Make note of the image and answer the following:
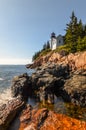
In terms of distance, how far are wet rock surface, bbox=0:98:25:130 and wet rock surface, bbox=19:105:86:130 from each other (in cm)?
53

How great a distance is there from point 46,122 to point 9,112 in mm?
2463

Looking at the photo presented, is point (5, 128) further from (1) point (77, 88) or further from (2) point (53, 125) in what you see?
(1) point (77, 88)

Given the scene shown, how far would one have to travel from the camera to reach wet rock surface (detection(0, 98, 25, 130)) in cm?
968

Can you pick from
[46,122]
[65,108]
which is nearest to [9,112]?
[46,122]

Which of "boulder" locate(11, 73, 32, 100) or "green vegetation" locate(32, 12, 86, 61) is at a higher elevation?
"green vegetation" locate(32, 12, 86, 61)

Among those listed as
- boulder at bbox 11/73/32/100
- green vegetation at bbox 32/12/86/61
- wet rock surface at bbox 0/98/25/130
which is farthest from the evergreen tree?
wet rock surface at bbox 0/98/25/130

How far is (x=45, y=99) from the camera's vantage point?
63.3 feet

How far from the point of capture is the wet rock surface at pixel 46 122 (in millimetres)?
9198

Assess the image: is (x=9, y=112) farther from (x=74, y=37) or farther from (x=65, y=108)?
(x=74, y=37)

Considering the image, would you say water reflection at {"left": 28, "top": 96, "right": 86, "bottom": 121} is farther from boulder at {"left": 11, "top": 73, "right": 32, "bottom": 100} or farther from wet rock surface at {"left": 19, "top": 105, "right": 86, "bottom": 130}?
boulder at {"left": 11, "top": 73, "right": 32, "bottom": 100}

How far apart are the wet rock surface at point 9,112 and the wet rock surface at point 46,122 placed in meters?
0.53

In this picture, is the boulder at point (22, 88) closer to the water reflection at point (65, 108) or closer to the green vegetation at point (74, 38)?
the water reflection at point (65, 108)

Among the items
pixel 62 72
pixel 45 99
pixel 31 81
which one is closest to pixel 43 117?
pixel 45 99

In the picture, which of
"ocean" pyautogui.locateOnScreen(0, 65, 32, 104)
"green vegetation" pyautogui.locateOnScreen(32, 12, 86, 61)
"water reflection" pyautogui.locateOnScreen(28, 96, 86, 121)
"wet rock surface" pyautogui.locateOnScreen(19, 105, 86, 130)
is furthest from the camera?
"green vegetation" pyautogui.locateOnScreen(32, 12, 86, 61)
